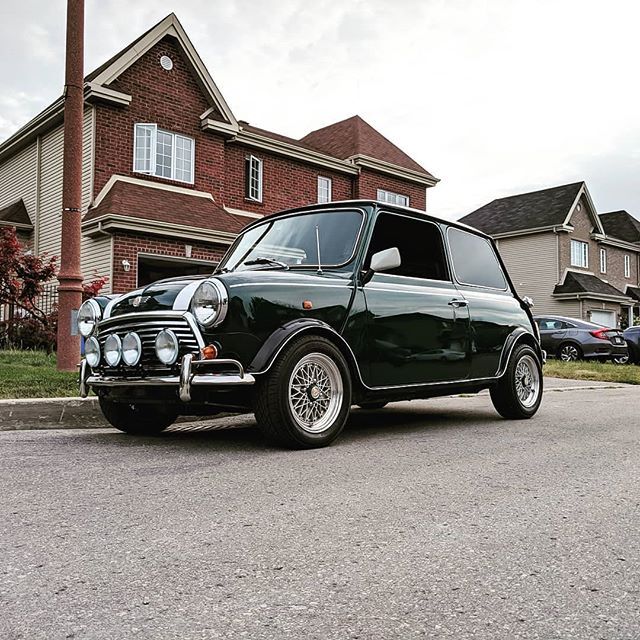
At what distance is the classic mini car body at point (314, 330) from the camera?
4.97 metres

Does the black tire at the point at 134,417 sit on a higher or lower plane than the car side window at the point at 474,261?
lower

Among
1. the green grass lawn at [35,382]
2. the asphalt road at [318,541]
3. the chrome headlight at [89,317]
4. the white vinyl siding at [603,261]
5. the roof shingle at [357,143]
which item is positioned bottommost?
the asphalt road at [318,541]

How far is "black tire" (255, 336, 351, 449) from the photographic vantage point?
4.97m

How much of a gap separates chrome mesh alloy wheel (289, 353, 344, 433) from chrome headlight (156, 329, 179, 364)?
808mm

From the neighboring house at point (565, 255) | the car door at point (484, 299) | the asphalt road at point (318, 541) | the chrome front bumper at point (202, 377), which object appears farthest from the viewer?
the neighboring house at point (565, 255)

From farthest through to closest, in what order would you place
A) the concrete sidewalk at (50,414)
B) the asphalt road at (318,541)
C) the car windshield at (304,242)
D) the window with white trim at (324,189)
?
the window with white trim at (324,189)
the concrete sidewalk at (50,414)
the car windshield at (304,242)
the asphalt road at (318,541)

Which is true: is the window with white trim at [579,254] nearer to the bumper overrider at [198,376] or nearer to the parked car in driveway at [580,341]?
the parked car in driveway at [580,341]

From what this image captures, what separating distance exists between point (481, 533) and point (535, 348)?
4898 mm

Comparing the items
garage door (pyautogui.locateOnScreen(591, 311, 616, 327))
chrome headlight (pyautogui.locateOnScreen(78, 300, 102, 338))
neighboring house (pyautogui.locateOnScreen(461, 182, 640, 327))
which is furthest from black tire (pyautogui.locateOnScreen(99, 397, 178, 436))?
garage door (pyautogui.locateOnScreen(591, 311, 616, 327))

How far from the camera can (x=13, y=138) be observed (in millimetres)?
20734

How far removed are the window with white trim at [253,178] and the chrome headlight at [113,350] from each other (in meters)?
15.8

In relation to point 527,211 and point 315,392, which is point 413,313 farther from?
point 527,211

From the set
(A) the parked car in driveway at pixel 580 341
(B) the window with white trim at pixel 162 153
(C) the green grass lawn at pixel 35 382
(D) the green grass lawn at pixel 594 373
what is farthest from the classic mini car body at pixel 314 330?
(A) the parked car in driveway at pixel 580 341

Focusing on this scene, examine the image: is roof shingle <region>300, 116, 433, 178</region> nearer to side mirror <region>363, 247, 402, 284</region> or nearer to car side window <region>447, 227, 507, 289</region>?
car side window <region>447, 227, 507, 289</region>
